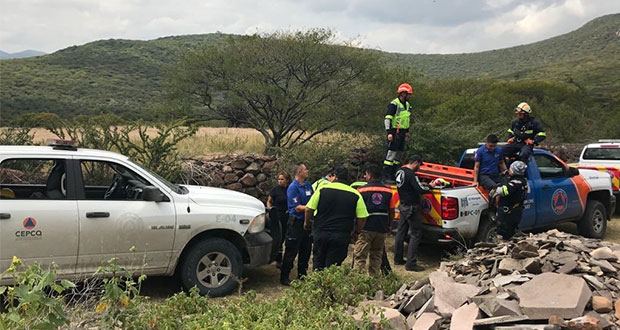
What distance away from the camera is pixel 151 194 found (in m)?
5.66

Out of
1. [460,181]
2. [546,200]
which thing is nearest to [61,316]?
[460,181]

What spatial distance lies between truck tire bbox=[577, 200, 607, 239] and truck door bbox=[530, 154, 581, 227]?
345mm

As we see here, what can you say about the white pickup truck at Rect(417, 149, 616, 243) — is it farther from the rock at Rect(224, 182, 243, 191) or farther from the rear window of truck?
the rock at Rect(224, 182, 243, 191)

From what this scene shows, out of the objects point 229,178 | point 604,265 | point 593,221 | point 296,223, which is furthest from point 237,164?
point 593,221

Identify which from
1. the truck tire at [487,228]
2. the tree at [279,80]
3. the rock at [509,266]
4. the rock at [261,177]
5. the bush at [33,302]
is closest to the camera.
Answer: the bush at [33,302]

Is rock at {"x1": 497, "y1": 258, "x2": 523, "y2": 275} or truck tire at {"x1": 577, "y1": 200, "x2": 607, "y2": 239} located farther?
truck tire at {"x1": 577, "y1": 200, "x2": 607, "y2": 239}

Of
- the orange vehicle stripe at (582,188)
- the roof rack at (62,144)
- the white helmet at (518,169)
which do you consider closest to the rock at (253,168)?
the roof rack at (62,144)

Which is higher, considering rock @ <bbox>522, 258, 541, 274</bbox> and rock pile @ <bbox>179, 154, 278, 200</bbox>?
rock pile @ <bbox>179, 154, 278, 200</bbox>

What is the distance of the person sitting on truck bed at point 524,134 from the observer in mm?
8586

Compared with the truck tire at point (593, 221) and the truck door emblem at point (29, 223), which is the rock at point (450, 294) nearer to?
the truck door emblem at point (29, 223)

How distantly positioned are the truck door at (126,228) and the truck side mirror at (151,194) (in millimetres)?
63

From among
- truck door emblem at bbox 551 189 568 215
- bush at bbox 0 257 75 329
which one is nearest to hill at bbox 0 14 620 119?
truck door emblem at bbox 551 189 568 215

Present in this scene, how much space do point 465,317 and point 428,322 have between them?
0.30 m

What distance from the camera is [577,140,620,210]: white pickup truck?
11305 mm
